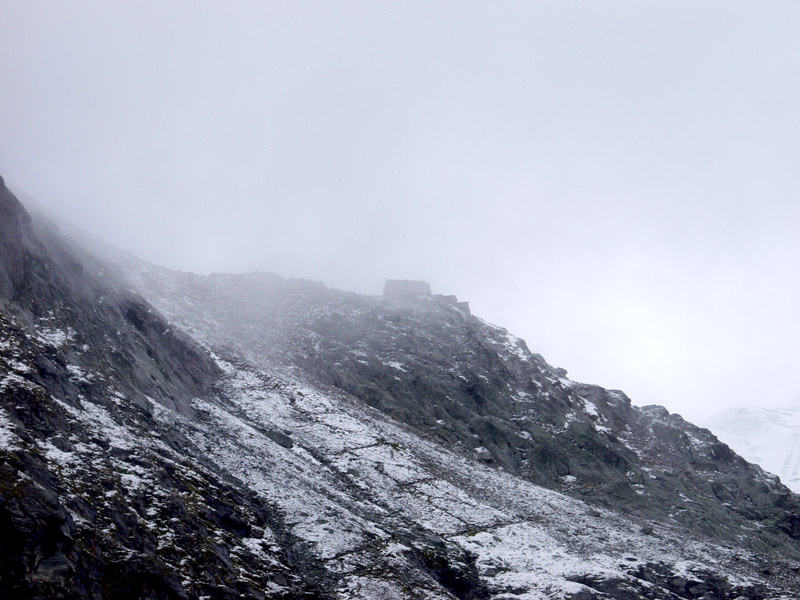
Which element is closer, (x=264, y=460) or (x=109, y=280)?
(x=264, y=460)

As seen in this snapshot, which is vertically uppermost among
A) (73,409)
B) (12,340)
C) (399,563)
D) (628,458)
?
(628,458)

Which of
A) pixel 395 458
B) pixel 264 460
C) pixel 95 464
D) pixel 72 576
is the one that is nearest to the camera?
pixel 72 576

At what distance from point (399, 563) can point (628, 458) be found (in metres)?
34.6

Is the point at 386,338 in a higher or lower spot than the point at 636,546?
higher

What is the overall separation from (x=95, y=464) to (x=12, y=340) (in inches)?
316

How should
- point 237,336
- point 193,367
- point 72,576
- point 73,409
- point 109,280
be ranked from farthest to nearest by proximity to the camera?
point 237,336, point 109,280, point 193,367, point 73,409, point 72,576

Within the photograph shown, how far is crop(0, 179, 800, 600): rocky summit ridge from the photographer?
690 inches

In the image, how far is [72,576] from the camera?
1399cm

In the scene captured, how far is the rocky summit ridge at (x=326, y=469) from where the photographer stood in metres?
17.5

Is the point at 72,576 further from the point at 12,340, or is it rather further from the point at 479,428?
the point at 479,428

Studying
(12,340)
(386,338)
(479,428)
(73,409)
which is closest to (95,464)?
(73,409)

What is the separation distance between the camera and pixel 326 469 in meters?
33.3

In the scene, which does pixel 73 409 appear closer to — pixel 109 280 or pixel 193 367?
pixel 193 367

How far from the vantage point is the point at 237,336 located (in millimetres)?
60062
